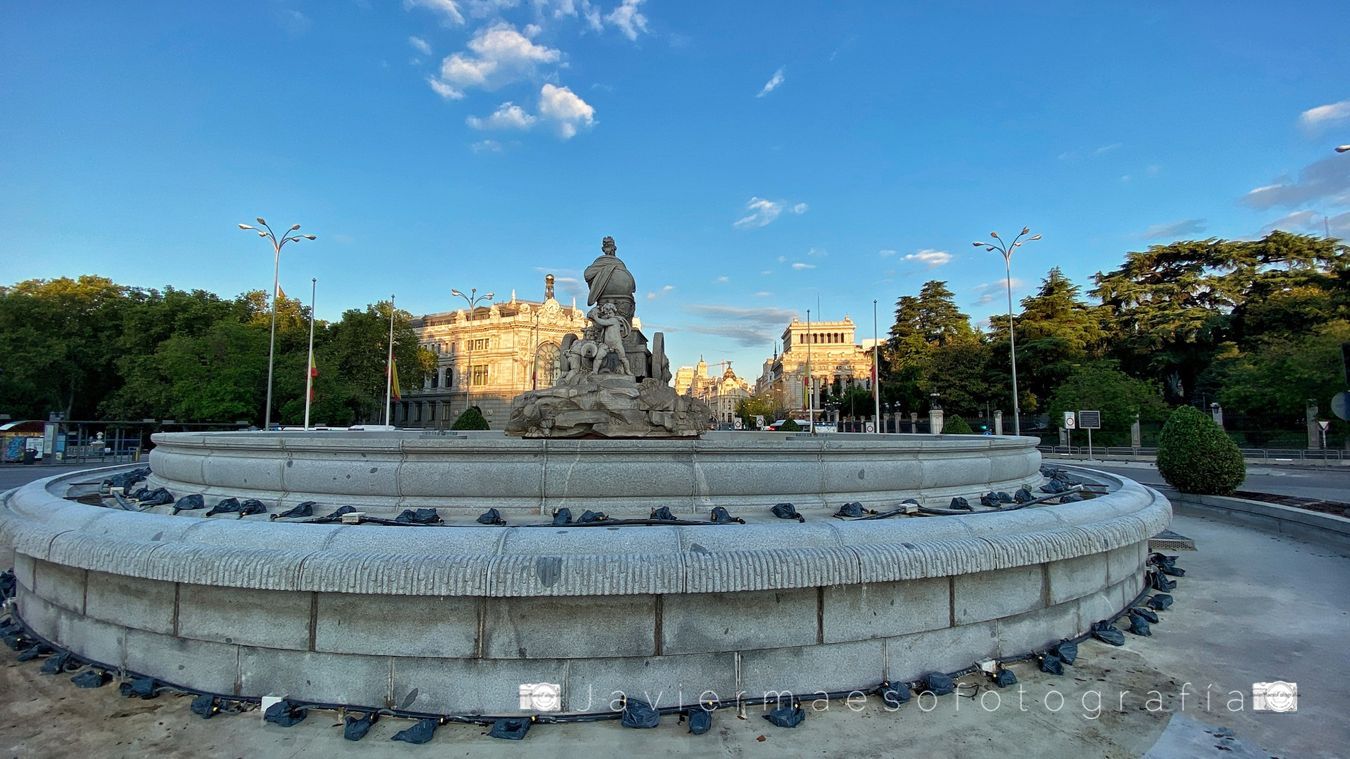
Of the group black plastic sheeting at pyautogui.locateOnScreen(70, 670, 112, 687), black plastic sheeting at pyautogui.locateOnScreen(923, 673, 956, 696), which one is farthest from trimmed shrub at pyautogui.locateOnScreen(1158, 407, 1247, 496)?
black plastic sheeting at pyautogui.locateOnScreen(70, 670, 112, 687)

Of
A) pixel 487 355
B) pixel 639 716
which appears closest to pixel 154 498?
pixel 639 716

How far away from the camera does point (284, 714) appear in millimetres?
3609

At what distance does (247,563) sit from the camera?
3.70m

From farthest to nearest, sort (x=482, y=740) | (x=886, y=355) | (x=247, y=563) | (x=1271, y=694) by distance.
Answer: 1. (x=886, y=355)
2. (x=1271, y=694)
3. (x=247, y=563)
4. (x=482, y=740)

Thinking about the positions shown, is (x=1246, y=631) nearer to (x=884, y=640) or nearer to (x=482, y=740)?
(x=884, y=640)

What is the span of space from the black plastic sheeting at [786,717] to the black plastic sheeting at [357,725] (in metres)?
2.30

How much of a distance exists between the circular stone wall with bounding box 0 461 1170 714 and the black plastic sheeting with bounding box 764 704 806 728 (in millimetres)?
220

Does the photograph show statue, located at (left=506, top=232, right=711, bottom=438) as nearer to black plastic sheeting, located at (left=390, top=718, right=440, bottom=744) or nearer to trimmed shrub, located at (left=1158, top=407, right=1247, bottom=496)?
black plastic sheeting, located at (left=390, top=718, right=440, bottom=744)

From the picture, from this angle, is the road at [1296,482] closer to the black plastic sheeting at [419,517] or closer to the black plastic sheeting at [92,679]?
the black plastic sheeting at [419,517]

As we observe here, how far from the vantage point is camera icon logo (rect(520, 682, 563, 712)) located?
146 inches

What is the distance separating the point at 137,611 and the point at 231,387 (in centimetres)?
Result: 3805

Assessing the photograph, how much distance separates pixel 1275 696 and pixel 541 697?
4.79 m

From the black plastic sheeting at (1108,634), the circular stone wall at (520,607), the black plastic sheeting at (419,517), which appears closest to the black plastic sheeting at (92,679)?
the circular stone wall at (520,607)

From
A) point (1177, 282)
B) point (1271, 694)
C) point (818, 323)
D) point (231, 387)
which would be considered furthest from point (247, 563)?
point (818, 323)
